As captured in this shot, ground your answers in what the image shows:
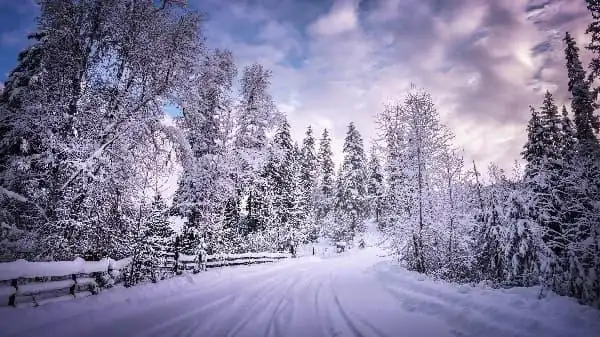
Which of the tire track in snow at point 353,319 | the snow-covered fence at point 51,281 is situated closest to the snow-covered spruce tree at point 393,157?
the tire track in snow at point 353,319

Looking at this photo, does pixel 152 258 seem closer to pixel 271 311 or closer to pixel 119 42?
pixel 271 311

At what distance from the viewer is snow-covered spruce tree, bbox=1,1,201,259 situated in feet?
33.5

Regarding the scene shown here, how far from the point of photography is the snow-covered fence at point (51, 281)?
6.32 m

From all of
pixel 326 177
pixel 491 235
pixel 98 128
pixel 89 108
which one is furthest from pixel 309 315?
pixel 326 177

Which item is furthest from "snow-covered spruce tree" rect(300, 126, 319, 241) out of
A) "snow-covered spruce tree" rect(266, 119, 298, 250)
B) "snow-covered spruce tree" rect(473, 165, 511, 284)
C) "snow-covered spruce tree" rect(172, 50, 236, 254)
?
"snow-covered spruce tree" rect(473, 165, 511, 284)

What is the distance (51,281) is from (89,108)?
6.39 m

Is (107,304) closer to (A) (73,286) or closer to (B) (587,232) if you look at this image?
(A) (73,286)

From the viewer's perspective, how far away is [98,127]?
11.3 m

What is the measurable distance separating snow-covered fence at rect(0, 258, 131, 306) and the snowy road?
37cm

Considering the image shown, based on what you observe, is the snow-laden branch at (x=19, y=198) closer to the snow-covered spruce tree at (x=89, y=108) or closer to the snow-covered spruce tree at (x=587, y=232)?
the snow-covered spruce tree at (x=89, y=108)

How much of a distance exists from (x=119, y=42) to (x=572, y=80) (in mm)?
27639

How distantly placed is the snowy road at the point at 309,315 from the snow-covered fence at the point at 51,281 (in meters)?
0.37

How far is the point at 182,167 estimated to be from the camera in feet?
49.4

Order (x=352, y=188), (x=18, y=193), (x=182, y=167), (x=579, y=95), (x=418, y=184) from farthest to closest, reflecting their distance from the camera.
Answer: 1. (x=352, y=188)
2. (x=579, y=95)
3. (x=418, y=184)
4. (x=182, y=167)
5. (x=18, y=193)
